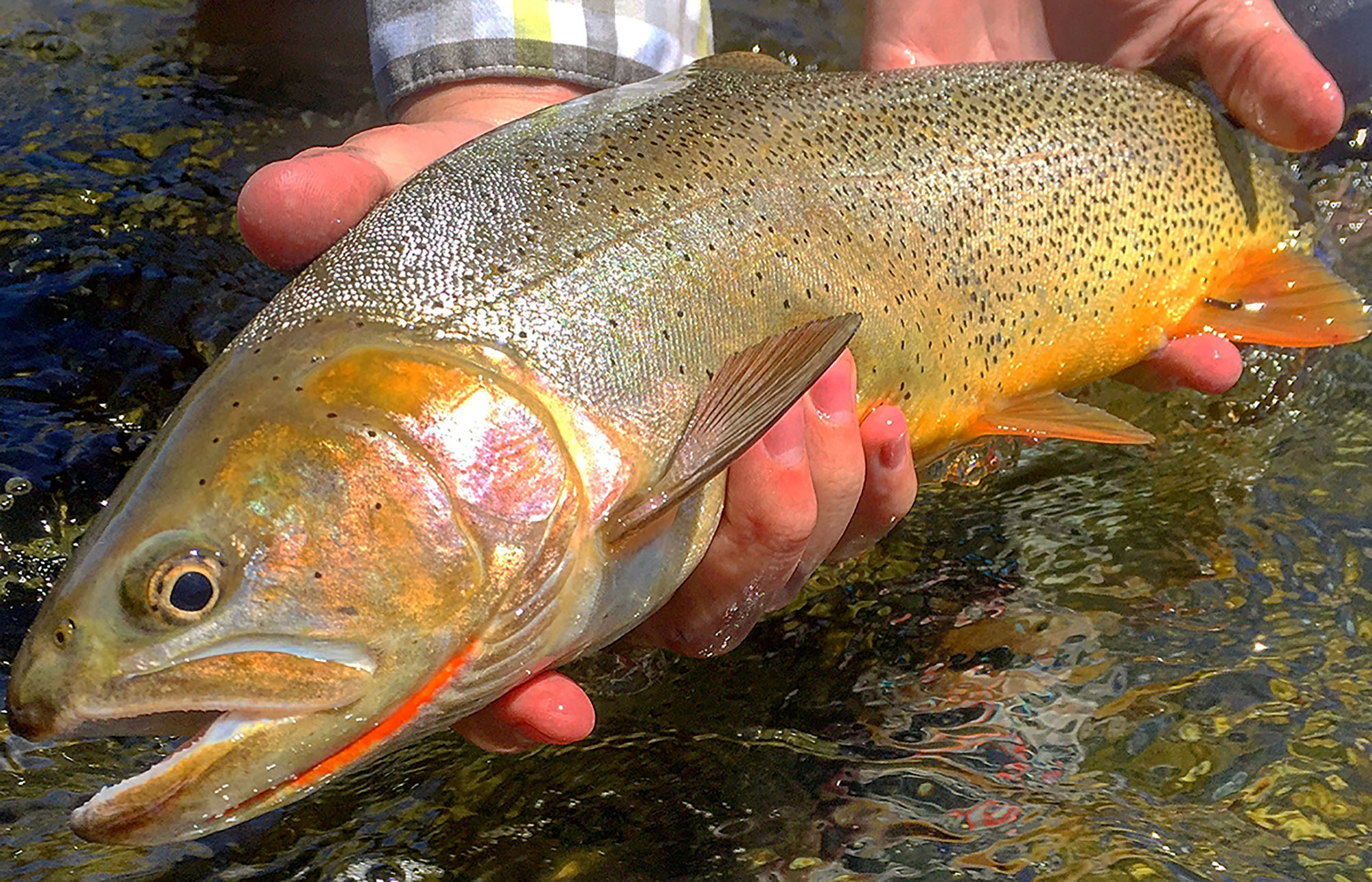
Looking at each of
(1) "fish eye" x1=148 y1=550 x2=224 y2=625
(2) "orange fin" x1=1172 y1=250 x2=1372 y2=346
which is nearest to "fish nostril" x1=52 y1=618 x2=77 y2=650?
(1) "fish eye" x1=148 y1=550 x2=224 y2=625

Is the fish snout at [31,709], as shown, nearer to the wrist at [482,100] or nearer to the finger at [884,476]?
the finger at [884,476]

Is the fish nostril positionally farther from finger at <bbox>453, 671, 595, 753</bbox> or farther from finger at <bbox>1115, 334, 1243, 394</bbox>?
finger at <bbox>1115, 334, 1243, 394</bbox>

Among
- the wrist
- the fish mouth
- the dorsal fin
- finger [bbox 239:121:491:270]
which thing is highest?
the wrist

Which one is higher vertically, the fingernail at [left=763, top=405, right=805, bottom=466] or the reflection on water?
the fingernail at [left=763, top=405, right=805, bottom=466]

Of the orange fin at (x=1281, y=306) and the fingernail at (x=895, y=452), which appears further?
the orange fin at (x=1281, y=306)

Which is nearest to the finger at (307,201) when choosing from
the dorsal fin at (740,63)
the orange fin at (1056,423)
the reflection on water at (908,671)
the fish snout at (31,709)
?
the dorsal fin at (740,63)

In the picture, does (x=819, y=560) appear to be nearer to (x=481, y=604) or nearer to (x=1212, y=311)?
(x=481, y=604)

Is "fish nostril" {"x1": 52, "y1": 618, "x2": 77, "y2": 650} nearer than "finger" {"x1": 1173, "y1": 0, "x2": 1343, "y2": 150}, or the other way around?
"fish nostril" {"x1": 52, "y1": 618, "x2": 77, "y2": 650}

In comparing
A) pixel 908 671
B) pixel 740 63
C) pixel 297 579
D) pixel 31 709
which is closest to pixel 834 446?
pixel 908 671
